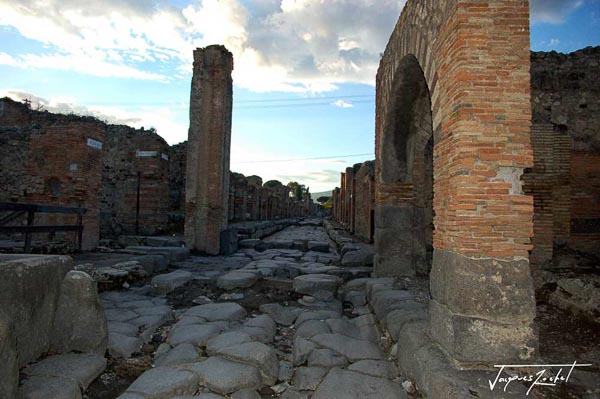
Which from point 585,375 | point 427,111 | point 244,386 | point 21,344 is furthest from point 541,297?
point 21,344

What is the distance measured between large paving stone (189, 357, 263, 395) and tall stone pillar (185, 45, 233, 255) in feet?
21.3

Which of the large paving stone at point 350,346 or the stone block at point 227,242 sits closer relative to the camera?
the large paving stone at point 350,346

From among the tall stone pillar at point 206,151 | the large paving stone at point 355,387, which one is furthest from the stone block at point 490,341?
the tall stone pillar at point 206,151

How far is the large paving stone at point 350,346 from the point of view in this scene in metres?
3.59

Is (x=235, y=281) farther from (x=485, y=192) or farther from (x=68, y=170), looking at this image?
(x=68, y=170)

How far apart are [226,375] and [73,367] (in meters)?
1.21

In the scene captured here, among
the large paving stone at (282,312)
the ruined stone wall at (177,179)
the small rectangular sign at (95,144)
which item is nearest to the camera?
the large paving stone at (282,312)

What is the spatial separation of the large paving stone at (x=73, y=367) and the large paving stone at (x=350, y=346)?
207 centimetres

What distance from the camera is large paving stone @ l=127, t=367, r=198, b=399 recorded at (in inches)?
103

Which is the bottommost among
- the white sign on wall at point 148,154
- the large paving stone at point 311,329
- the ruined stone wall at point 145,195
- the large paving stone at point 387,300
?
the large paving stone at point 311,329

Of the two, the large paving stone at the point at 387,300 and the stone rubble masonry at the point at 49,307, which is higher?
the stone rubble masonry at the point at 49,307

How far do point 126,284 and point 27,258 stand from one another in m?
3.08

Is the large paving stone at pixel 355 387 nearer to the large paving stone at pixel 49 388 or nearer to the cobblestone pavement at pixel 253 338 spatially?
the cobblestone pavement at pixel 253 338

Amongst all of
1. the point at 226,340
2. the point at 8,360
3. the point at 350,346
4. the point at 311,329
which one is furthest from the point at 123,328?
the point at 350,346
